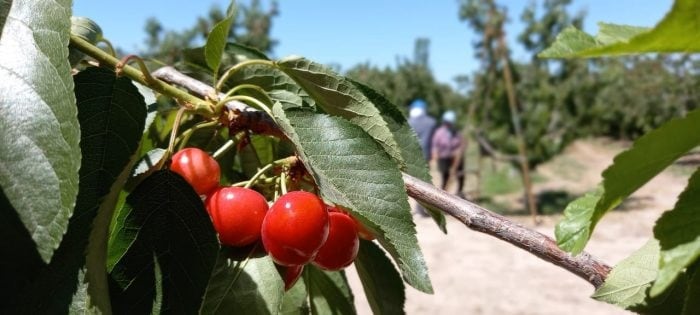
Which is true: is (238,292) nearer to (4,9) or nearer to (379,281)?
(379,281)

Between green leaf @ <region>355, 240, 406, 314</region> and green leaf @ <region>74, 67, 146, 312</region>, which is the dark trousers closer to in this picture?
green leaf @ <region>355, 240, 406, 314</region>

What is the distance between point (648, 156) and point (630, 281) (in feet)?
0.83

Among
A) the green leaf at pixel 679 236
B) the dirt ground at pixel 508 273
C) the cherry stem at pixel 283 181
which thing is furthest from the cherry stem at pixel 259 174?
the dirt ground at pixel 508 273

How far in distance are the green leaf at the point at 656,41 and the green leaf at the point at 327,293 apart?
23.7 inches

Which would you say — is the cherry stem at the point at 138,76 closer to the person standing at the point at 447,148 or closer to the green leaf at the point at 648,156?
the green leaf at the point at 648,156

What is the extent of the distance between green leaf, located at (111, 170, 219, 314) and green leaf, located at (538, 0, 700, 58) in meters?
0.38

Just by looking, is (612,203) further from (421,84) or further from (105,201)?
(421,84)

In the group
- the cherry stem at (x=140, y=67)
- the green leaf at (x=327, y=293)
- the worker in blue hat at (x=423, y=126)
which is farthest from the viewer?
the worker in blue hat at (x=423, y=126)

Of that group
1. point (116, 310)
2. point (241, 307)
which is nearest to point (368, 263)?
point (241, 307)

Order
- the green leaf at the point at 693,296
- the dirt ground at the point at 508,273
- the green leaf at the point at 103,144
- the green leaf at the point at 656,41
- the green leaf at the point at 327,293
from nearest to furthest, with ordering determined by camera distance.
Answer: the green leaf at the point at 656,41 → the green leaf at the point at 693,296 → the green leaf at the point at 103,144 → the green leaf at the point at 327,293 → the dirt ground at the point at 508,273

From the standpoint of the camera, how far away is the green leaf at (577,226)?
48cm

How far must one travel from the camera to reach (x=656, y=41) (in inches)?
14.5

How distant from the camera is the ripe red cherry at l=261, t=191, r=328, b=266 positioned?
0.65 metres

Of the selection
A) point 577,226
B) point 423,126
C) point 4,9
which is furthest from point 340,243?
point 423,126
